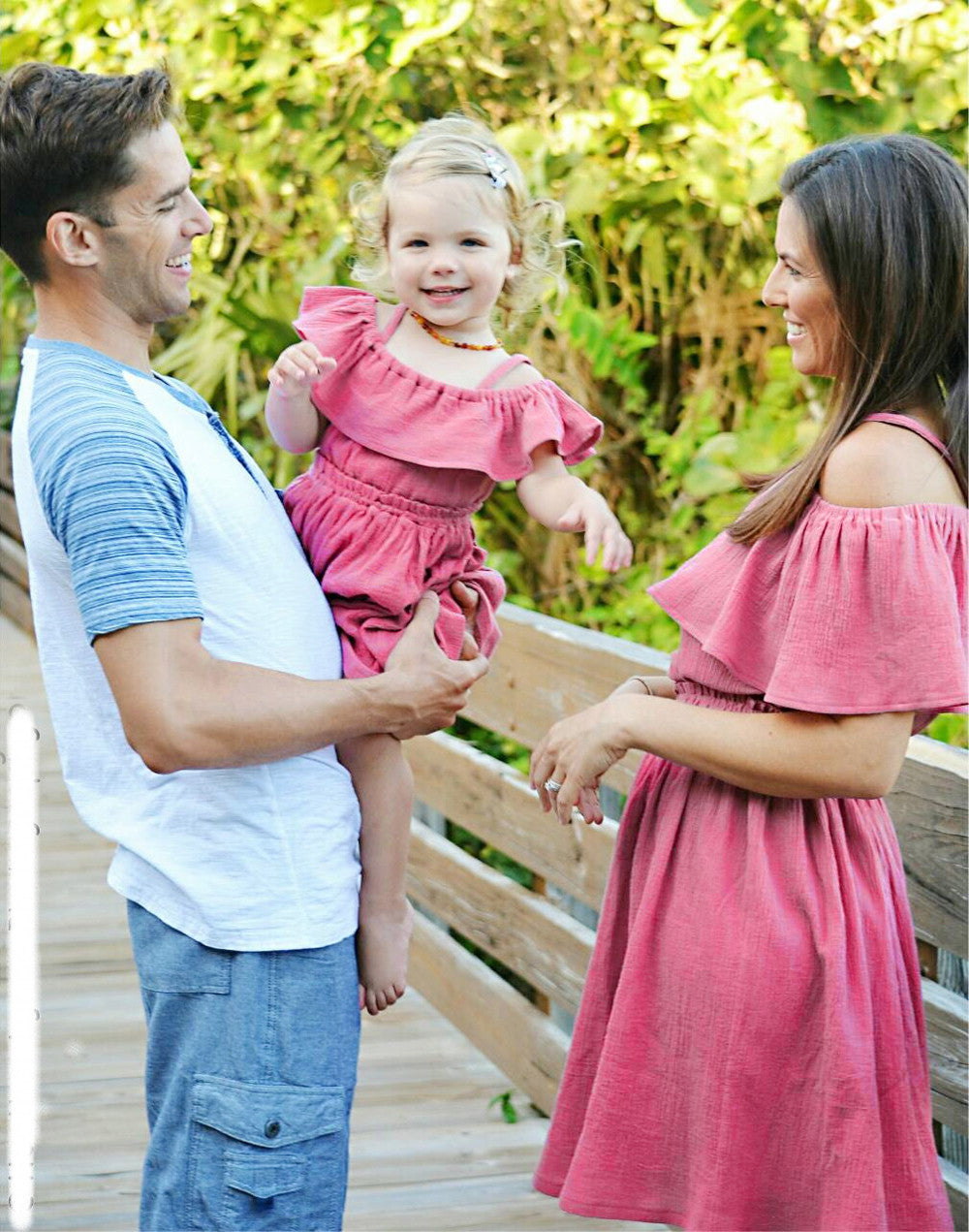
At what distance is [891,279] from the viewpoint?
65.2 inches

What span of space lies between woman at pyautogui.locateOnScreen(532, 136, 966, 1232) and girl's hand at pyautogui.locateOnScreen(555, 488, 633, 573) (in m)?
0.07

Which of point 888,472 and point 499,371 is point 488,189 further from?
point 888,472

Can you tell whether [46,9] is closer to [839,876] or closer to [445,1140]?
[445,1140]

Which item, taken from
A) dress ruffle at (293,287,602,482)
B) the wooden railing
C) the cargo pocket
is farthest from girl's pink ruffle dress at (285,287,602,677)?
the wooden railing

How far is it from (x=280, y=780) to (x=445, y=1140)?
5.80 ft

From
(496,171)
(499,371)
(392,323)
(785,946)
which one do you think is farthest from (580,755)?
(496,171)

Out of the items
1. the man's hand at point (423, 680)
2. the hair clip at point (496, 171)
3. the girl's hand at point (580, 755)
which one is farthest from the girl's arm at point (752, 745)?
the hair clip at point (496, 171)

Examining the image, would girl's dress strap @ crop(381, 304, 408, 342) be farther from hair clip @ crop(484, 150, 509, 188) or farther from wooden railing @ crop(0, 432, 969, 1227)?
wooden railing @ crop(0, 432, 969, 1227)

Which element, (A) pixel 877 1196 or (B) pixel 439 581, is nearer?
(A) pixel 877 1196

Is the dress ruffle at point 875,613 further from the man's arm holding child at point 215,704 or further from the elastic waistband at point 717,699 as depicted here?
the man's arm holding child at point 215,704

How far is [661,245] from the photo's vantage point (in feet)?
16.6

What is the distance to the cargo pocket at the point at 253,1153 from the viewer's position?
167cm

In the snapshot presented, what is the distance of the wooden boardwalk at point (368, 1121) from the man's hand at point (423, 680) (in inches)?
57.4

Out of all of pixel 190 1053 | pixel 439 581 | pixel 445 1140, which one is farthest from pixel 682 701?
pixel 445 1140
